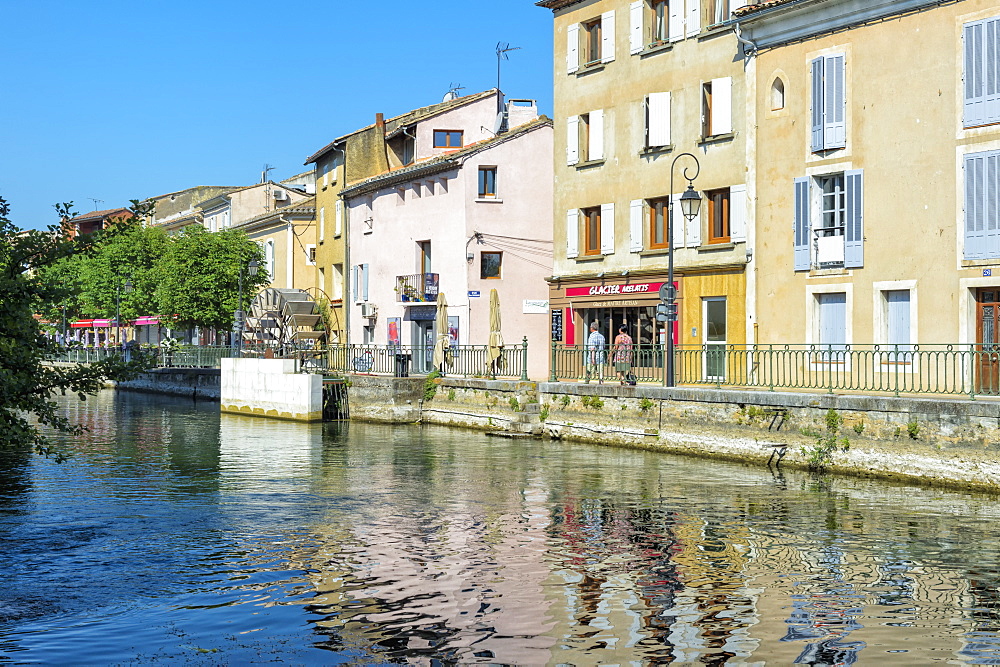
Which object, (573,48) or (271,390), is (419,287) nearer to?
(271,390)

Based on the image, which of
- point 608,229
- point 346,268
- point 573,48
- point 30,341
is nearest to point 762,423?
point 608,229

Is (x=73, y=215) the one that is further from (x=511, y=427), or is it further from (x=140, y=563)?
(x=511, y=427)

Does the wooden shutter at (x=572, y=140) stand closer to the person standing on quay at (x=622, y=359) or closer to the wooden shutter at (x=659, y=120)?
the wooden shutter at (x=659, y=120)

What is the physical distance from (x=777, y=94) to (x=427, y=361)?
18979 millimetres

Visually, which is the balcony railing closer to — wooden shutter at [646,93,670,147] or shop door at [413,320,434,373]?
shop door at [413,320,434,373]

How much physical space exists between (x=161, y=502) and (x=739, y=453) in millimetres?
12116

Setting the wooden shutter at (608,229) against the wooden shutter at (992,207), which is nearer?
the wooden shutter at (992,207)

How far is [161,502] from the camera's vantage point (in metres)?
19.7

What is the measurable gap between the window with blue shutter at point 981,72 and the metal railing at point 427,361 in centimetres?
1422

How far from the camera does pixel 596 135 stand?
3678 centimetres

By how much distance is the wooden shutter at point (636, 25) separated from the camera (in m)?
35.2

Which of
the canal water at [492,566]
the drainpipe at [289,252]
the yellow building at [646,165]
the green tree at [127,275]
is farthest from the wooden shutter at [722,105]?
the green tree at [127,275]

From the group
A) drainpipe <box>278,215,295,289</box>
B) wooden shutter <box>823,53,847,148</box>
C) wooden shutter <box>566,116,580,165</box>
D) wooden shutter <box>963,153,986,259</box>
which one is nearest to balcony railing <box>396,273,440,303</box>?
wooden shutter <box>566,116,580,165</box>

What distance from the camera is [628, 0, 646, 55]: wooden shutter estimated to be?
115ft
